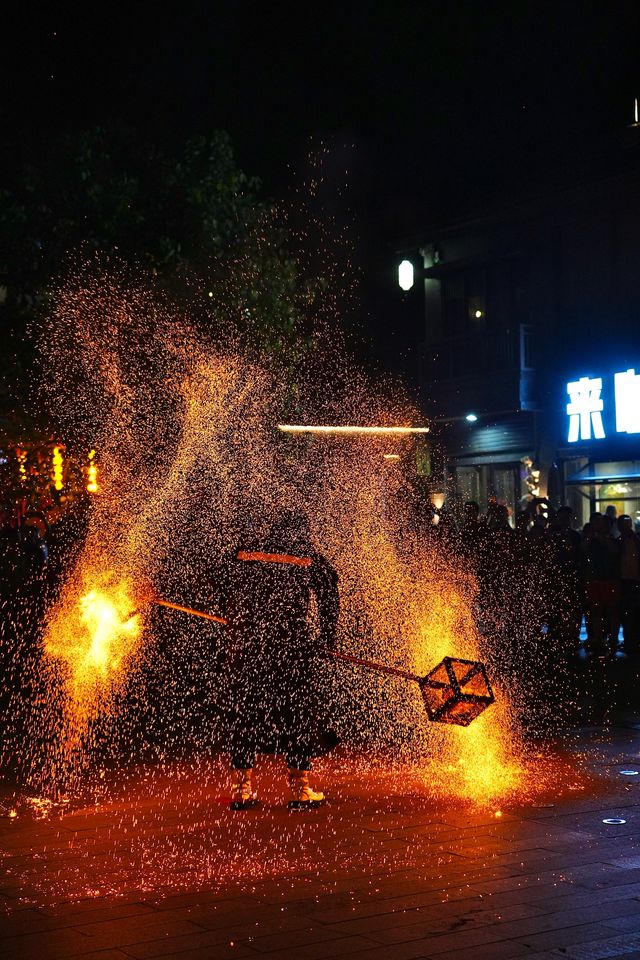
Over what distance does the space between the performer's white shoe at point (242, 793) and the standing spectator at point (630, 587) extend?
8.74 m

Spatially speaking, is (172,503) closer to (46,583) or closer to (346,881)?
(46,583)

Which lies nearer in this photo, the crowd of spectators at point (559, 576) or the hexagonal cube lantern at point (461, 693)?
the hexagonal cube lantern at point (461, 693)

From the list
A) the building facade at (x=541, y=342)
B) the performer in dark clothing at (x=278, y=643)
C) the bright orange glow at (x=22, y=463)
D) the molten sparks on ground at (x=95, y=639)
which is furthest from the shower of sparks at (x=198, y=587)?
the building facade at (x=541, y=342)

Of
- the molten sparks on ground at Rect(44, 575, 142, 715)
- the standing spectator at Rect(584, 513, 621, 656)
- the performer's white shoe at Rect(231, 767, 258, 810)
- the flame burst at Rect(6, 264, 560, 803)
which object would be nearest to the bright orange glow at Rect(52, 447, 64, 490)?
the flame burst at Rect(6, 264, 560, 803)

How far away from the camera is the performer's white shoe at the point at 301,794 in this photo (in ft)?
22.2

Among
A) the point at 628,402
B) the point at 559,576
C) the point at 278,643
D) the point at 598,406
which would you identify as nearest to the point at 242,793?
the point at 278,643

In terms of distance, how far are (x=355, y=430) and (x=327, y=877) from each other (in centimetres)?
2002

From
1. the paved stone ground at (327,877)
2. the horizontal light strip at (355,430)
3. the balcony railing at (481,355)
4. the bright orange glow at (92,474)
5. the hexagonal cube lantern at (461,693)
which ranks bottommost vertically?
the paved stone ground at (327,877)

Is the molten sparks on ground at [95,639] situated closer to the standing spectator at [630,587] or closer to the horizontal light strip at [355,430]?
the standing spectator at [630,587]

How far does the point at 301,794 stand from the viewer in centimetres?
683

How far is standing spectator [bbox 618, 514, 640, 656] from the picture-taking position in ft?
47.8

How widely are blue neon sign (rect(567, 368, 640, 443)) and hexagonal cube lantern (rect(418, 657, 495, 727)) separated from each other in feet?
47.6

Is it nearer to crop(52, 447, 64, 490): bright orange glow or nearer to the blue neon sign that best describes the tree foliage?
crop(52, 447, 64, 490): bright orange glow

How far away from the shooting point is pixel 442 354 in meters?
27.2
